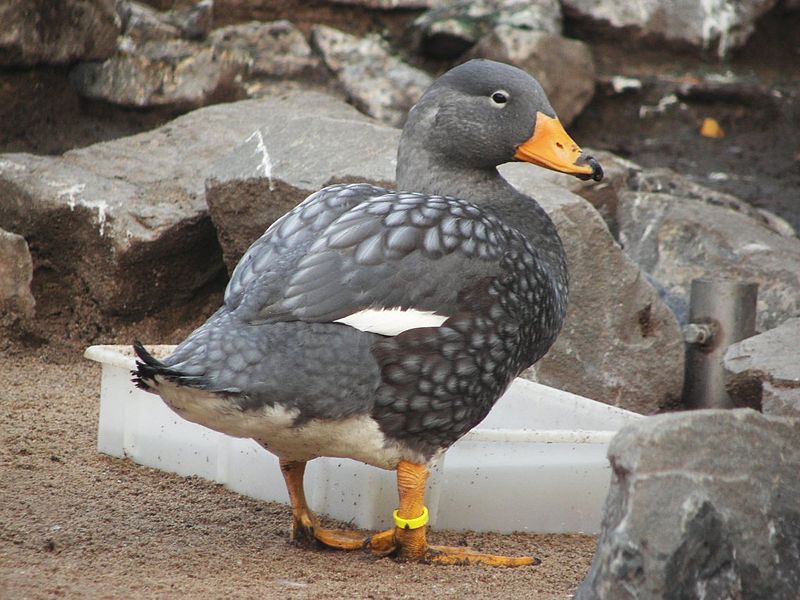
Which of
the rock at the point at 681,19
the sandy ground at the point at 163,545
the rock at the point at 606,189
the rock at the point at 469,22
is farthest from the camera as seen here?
the rock at the point at 681,19

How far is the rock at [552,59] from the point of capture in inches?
235

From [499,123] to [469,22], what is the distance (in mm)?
3383

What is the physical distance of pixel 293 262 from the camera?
102 inches

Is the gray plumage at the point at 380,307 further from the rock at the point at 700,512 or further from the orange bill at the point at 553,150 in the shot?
the rock at the point at 700,512

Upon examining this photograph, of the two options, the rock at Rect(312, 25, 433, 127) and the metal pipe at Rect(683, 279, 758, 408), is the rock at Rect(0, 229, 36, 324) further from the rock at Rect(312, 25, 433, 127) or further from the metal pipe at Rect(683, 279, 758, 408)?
the metal pipe at Rect(683, 279, 758, 408)

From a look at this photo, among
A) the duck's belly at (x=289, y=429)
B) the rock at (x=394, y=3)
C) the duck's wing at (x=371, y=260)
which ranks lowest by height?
the duck's belly at (x=289, y=429)

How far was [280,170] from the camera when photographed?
4.11 meters

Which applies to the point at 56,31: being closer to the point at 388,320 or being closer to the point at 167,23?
the point at 167,23

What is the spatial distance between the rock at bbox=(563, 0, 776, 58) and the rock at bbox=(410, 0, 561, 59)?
233 millimetres

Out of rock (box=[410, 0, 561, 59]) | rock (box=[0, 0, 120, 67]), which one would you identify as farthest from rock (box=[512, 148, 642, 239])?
rock (box=[0, 0, 120, 67])

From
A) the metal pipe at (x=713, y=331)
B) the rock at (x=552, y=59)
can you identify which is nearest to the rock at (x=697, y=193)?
the rock at (x=552, y=59)

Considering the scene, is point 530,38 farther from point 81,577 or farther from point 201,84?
point 81,577

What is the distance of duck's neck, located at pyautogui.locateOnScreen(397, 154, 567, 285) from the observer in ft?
9.64

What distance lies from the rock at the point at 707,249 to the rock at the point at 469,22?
4.87 feet
